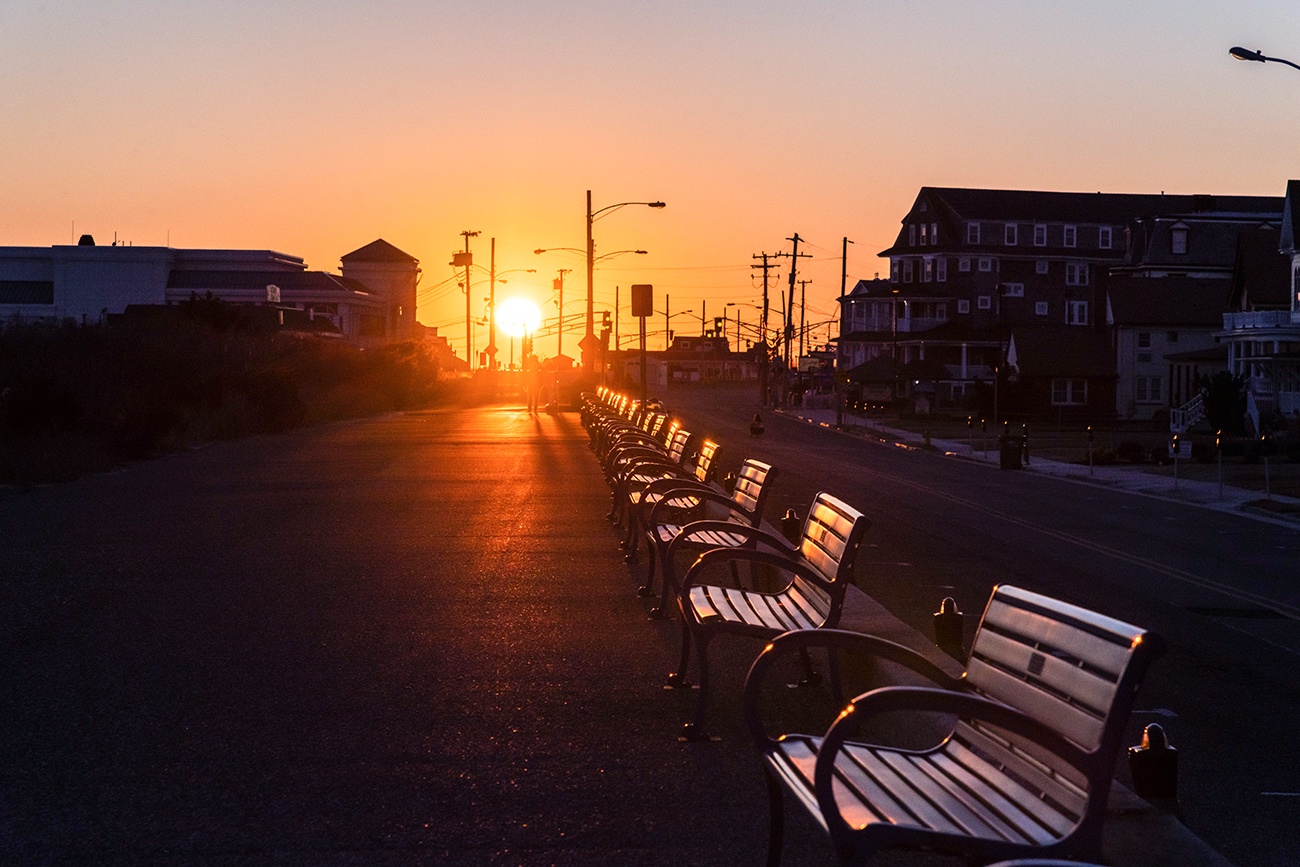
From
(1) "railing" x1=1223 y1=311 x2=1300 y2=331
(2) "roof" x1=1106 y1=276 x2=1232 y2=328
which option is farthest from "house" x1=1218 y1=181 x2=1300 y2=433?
(2) "roof" x1=1106 y1=276 x2=1232 y2=328

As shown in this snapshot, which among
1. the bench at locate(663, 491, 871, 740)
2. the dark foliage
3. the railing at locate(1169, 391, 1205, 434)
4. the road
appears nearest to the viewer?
the road

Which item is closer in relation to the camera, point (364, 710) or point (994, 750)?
point (994, 750)

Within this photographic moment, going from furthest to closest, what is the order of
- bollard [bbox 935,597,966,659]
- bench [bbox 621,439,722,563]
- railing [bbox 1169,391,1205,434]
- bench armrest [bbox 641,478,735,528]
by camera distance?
railing [bbox 1169,391,1205,434], bench [bbox 621,439,722,563], bench armrest [bbox 641,478,735,528], bollard [bbox 935,597,966,659]

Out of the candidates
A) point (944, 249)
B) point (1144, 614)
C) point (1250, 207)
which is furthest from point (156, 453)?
point (1250, 207)

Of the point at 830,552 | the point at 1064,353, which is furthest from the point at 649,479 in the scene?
the point at 1064,353

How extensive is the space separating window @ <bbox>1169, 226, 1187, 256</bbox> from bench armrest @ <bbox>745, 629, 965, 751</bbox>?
85.3 meters

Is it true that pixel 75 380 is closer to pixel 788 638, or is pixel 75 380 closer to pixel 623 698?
pixel 623 698

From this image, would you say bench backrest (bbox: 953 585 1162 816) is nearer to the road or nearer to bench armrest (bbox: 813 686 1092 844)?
bench armrest (bbox: 813 686 1092 844)

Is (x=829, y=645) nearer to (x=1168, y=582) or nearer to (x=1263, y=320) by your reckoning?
(x=1168, y=582)

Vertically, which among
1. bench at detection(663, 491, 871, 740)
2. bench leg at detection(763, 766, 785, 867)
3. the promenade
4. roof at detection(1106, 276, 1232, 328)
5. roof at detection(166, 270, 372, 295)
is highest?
roof at detection(166, 270, 372, 295)

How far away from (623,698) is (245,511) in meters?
11.8

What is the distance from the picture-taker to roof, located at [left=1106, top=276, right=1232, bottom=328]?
7525 cm

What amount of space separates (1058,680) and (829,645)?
100cm

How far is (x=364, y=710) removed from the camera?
7.74m
